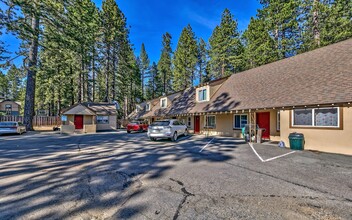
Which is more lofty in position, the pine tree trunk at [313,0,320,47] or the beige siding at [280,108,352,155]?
the pine tree trunk at [313,0,320,47]

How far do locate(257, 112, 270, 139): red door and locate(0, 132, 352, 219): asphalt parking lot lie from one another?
6766 millimetres

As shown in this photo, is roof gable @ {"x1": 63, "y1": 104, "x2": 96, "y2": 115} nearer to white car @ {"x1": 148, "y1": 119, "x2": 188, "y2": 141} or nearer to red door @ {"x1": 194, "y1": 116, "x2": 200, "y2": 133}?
red door @ {"x1": 194, "y1": 116, "x2": 200, "y2": 133}

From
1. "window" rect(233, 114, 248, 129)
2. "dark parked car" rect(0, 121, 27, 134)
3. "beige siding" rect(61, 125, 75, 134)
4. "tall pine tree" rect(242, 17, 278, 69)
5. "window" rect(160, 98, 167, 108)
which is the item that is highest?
"tall pine tree" rect(242, 17, 278, 69)

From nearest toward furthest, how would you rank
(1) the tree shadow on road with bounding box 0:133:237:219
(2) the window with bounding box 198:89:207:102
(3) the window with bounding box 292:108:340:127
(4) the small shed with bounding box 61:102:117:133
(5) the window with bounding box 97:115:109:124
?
(1) the tree shadow on road with bounding box 0:133:237:219
(3) the window with bounding box 292:108:340:127
(2) the window with bounding box 198:89:207:102
(4) the small shed with bounding box 61:102:117:133
(5) the window with bounding box 97:115:109:124

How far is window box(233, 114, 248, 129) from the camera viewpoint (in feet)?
51.3

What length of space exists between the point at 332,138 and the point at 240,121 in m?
7.28

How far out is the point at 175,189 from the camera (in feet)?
14.6

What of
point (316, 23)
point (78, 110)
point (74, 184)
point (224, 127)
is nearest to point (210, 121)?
point (224, 127)

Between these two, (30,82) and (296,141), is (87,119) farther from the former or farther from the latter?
(296,141)

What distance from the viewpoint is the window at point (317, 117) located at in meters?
9.08

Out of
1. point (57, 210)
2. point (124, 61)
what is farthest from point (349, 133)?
point (124, 61)

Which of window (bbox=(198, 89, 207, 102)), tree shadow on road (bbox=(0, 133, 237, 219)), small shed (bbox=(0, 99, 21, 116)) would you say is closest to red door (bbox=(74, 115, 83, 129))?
window (bbox=(198, 89, 207, 102))

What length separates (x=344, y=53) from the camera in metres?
11.7

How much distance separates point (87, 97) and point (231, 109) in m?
33.8
